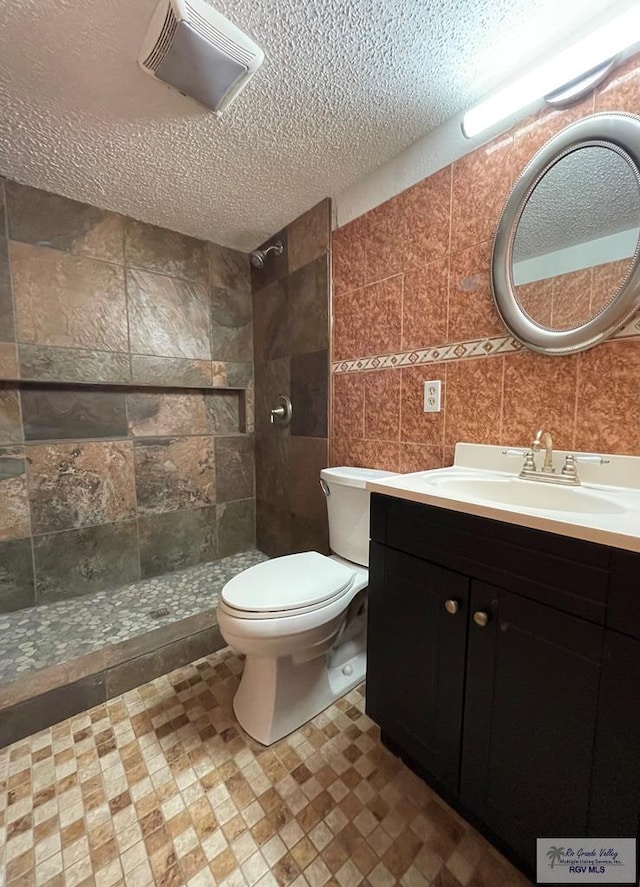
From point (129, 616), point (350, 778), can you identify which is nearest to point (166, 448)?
point (129, 616)

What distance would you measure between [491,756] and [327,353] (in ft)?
4.92

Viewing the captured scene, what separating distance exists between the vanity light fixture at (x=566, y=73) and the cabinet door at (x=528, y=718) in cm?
129

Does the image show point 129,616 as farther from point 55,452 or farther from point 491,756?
point 491,756

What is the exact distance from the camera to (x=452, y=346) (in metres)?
1.21

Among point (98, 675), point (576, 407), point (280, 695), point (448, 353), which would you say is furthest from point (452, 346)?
point (98, 675)

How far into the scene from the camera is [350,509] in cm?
136

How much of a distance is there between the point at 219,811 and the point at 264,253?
2.32 meters

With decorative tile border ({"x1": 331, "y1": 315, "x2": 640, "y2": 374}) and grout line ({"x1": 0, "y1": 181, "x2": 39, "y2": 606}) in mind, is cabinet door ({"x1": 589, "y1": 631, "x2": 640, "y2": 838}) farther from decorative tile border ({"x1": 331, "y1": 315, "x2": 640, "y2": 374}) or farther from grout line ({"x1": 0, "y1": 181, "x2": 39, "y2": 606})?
grout line ({"x1": 0, "y1": 181, "x2": 39, "y2": 606})

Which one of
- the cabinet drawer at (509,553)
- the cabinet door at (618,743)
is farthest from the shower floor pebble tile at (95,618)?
the cabinet door at (618,743)

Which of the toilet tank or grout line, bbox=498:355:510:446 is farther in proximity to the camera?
the toilet tank

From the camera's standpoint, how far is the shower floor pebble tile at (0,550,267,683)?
130 centimetres

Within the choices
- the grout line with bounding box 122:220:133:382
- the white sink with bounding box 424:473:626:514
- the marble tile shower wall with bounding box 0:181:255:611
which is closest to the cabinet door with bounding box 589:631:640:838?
the white sink with bounding box 424:473:626:514

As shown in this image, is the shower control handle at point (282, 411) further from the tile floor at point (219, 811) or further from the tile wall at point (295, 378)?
the tile floor at point (219, 811)

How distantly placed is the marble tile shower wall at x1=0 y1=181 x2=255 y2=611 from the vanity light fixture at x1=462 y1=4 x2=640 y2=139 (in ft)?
4.93
